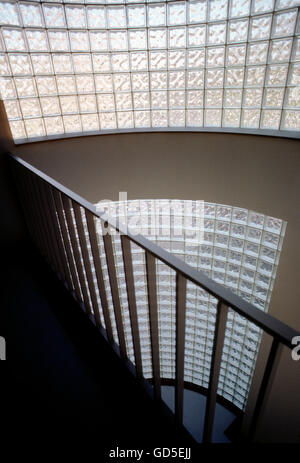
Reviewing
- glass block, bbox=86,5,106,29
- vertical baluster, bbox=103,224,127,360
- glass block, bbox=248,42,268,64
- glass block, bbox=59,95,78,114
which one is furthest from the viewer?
glass block, bbox=59,95,78,114

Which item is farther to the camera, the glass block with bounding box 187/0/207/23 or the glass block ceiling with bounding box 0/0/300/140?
the glass block with bounding box 187/0/207/23

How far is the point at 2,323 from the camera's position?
301cm

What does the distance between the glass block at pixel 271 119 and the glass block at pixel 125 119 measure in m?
3.07

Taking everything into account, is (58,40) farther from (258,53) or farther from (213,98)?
(258,53)

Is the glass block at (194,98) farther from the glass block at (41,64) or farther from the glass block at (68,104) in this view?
the glass block at (41,64)

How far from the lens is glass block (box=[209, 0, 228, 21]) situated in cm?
547

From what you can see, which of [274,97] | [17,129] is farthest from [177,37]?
[17,129]

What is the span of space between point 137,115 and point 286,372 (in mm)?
7861

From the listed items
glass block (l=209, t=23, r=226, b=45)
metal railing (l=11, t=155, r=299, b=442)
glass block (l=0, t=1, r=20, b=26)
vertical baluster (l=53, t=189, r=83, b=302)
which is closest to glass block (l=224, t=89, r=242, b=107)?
glass block (l=209, t=23, r=226, b=45)

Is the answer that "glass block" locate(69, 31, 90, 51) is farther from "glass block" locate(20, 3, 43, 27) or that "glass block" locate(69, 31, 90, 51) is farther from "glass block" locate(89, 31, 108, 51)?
"glass block" locate(20, 3, 43, 27)

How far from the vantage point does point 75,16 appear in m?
5.68

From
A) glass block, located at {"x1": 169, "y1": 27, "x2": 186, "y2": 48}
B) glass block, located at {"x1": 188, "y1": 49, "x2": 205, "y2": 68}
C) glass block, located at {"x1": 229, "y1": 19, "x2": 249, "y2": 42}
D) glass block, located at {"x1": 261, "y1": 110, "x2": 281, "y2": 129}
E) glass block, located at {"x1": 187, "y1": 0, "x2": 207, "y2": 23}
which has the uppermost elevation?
glass block, located at {"x1": 187, "y1": 0, "x2": 207, "y2": 23}

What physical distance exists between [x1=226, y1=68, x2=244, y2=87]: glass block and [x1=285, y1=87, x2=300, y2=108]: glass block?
3.32 ft
